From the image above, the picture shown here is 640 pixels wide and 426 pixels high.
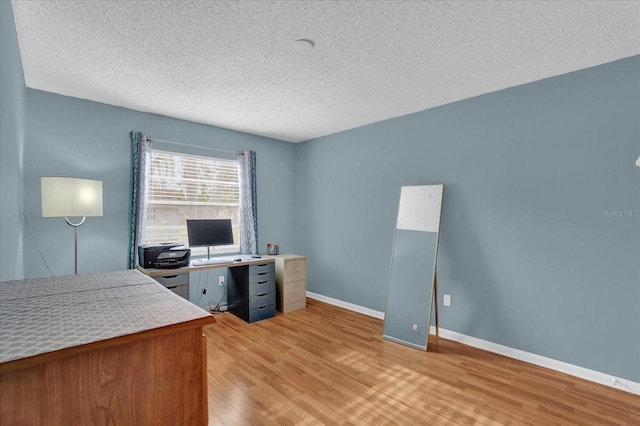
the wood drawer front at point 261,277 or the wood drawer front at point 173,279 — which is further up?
the wood drawer front at point 173,279

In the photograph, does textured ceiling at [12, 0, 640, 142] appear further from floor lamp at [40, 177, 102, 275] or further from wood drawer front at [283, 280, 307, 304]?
wood drawer front at [283, 280, 307, 304]

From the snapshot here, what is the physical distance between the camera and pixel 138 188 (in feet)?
11.0

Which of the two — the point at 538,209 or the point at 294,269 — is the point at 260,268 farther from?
the point at 538,209

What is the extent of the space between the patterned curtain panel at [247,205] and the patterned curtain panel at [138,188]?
1197mm

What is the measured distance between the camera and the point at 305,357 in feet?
8.93

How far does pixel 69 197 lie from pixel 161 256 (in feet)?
3.07

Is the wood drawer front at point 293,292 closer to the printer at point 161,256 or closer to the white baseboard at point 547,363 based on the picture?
the printer at point 161,256

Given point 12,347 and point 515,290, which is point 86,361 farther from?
point 515,290

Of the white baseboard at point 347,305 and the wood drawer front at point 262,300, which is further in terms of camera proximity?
the white baseboard at point 347,305

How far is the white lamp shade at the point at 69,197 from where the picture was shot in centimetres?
242

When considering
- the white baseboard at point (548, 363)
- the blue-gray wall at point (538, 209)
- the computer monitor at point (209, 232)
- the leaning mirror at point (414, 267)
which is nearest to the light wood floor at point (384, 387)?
the white baseboard at point (548, 363)

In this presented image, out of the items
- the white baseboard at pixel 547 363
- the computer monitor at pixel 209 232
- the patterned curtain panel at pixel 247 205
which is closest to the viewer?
the white baseboard at pixel 547 363

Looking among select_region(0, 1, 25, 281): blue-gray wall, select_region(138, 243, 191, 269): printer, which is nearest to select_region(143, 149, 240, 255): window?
select_region(138, 243, 191, 269): printer

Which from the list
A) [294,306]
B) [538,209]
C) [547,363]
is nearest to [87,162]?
[294,306]
